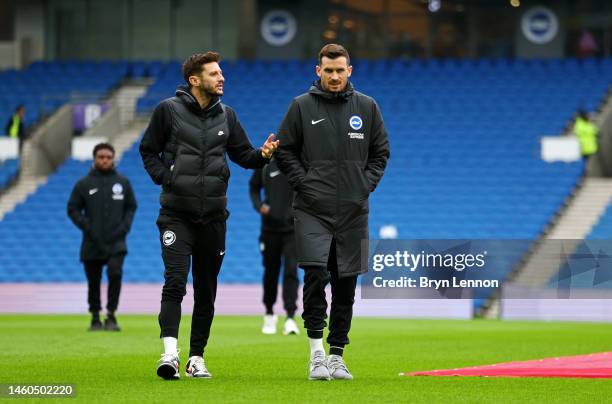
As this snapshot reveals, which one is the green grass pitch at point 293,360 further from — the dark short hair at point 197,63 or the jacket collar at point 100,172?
the dark short hair at point 197,63

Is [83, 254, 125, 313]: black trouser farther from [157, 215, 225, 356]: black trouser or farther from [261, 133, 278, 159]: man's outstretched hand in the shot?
[261, 133, 278, 159]: man's outstretched hand

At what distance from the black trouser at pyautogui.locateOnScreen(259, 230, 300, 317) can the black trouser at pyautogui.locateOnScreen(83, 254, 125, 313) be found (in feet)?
5.43

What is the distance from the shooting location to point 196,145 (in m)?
8.39

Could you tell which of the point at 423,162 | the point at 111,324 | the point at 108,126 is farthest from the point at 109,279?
the point at 108,126

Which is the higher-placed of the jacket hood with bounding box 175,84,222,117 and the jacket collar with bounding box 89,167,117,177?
the jacket hood with bounding box 175,84,222,117

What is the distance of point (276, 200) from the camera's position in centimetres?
1434

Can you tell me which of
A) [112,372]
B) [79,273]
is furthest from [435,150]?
[112,372]

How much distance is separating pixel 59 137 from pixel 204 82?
22.9 m

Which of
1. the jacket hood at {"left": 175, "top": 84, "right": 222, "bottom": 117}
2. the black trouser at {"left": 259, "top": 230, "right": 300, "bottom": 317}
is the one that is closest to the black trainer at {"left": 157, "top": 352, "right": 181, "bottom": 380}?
the jacket hood at {"left": 175, "top": 84, "right": 222, "bottom": 117}

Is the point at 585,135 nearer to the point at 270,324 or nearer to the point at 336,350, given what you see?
the point at 270,324

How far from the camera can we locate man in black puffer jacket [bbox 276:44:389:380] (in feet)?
27.2

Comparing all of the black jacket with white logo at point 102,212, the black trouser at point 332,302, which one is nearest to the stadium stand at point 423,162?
the black jacket with white logo at point 102,212

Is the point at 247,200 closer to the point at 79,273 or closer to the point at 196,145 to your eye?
the point at 79,273

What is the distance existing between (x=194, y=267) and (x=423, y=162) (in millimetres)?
19508
